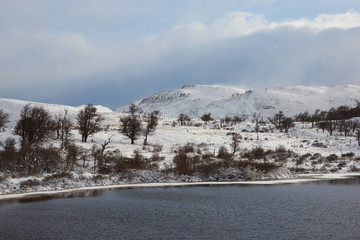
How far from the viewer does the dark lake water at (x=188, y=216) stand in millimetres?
18719

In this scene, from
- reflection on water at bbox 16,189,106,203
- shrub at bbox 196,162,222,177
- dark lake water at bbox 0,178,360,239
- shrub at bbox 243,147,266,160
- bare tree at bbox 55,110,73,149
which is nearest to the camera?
dark lake water at bbox 0,178,360,239

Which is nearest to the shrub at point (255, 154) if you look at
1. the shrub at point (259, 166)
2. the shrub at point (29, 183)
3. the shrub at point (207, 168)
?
the shrub at point (259, 166)

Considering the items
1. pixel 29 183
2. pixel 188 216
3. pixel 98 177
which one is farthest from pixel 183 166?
pixel 188 216

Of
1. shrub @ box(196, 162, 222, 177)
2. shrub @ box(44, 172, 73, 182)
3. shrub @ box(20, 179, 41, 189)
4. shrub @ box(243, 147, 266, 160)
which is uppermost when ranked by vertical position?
shrub @ box(243, 147, 266, 160)

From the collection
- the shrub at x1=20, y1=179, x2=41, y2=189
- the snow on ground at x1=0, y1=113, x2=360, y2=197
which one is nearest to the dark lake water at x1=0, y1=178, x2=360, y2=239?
the shrub at x1=20, y1=179, x2=41, y2=189

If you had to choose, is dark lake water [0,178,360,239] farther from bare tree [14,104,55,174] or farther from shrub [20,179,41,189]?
bare tree [14,104,55,174]

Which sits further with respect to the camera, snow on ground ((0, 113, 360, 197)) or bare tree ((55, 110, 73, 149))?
bare tree ((55, 110, 73, 149))

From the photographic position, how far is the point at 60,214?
24.1 m

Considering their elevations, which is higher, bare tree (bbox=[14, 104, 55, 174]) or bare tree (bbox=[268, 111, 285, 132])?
bare tree (bbox=[268, 111, 285, 132])

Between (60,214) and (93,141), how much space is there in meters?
45.7

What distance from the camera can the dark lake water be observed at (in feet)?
61.4

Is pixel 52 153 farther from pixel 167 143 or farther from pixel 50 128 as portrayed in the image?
pixel 167 143

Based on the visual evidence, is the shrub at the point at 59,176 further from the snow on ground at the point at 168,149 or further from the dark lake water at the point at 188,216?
the dark lake water at the point at 188,216

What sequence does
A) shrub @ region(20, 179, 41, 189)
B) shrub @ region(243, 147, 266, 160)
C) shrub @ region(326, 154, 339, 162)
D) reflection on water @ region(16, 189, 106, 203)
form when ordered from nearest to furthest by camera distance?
1. reflection on water @ region(16, 189, 106, 203)
2. shrub @ region(20, 179, 41, 189)
3. shrub @ region(243, 147, 266, 160)
4. shrub @ region(326, 154, 339, 162)
